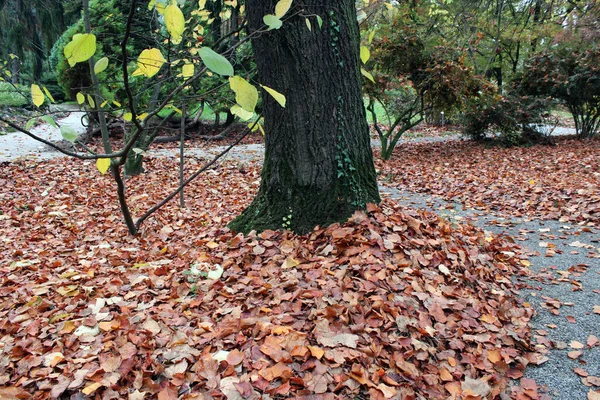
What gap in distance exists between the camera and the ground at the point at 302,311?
5.17 feet

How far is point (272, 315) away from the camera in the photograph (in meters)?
1.91

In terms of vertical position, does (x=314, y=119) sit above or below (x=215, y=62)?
below

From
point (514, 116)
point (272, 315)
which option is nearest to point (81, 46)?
point (272, 315)

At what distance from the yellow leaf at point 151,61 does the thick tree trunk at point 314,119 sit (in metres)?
1.22

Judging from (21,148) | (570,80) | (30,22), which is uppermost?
(30,22)

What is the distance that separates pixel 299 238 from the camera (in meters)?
2.59

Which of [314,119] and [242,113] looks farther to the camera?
[314,119]

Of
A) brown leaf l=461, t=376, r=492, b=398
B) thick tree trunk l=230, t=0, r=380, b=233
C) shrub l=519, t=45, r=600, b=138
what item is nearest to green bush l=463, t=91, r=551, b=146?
shrub l=519, t=45, r=600, b=138

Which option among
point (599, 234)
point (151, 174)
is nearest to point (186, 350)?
point (599, 234)

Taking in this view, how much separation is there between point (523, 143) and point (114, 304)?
10.1 m

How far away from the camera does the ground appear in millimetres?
1575

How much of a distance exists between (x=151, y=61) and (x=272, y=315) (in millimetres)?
1237

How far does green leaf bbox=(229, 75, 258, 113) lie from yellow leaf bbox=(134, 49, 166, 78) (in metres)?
0.33

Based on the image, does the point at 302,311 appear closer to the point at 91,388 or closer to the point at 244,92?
the point at 91,388
